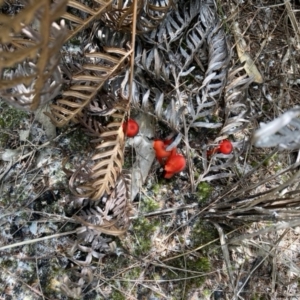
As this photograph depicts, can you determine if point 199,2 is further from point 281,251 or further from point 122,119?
point 281,251

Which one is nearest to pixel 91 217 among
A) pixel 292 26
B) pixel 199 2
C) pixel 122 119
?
pixel 122 119

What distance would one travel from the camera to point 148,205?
6.04 ft

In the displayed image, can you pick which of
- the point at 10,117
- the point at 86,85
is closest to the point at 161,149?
the point at 86,85

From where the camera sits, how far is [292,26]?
2164 mm

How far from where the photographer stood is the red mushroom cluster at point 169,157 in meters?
1.75

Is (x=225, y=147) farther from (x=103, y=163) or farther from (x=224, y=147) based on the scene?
(x=103, y=163)

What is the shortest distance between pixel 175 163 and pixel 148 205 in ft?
0.68

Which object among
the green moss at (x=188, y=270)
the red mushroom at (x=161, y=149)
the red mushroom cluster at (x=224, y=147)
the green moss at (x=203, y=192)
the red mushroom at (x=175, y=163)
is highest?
the red mushroom at (x=161, y=149)

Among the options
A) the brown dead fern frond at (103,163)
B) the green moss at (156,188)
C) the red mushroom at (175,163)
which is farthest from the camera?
the green moss at (156,188)

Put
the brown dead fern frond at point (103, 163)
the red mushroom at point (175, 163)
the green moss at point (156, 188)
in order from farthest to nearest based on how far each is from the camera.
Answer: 1. the green moss at point (156, 188)
2. the red mushroom at point (175, 163)
3. the brown dead fern frond at point (103, 163)

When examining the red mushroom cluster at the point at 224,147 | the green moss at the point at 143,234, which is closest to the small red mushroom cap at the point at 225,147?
Answer: the red mushroom cluster at the point at 224,147

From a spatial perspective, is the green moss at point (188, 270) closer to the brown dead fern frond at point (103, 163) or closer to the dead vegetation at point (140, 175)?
the dead vegetation at point (140, 175)

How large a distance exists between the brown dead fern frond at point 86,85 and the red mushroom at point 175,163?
0.36 meters

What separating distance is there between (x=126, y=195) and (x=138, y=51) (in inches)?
22.1
